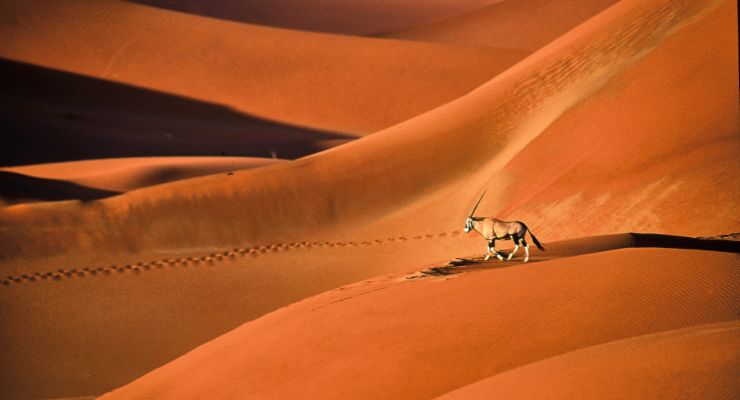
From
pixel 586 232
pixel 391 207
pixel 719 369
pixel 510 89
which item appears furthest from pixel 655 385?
pixel 510 89

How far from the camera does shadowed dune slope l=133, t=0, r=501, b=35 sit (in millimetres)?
39031

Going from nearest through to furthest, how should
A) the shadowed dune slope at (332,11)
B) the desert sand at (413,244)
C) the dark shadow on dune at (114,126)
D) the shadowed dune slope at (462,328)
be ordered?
the shadowed dune slope at (462,328)
the desert sand at (413,244)
the dark shadow on dune at (114,126)
the shadowed dune slope at (332,11)

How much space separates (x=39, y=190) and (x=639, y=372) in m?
11.0

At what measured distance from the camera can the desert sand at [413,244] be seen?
468cm

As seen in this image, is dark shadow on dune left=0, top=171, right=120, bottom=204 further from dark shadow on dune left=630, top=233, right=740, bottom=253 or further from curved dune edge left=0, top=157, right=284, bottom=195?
dark shadow on dune left=630, top=233, right=740, bottom=253

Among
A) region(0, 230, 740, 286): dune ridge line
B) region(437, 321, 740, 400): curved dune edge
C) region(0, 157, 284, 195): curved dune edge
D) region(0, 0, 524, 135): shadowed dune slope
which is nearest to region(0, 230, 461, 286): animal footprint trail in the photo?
region(0, 230, 740, 286): dune ridge line

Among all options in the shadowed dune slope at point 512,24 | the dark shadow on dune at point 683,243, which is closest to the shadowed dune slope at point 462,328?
the dark shadow on dune at point 683,243

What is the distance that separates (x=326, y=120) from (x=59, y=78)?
7.01 metres

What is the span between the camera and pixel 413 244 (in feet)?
36.0

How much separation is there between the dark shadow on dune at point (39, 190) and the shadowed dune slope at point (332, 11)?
2506 cm

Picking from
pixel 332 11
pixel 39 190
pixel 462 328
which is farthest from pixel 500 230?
pixel 332 11

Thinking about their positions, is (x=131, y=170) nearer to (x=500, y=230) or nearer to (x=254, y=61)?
(x=500, y=230)

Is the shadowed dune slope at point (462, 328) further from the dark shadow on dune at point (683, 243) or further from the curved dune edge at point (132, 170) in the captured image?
the curved dune edge at point (132, 170)

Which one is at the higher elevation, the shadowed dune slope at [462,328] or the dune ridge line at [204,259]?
the dune ridge line at [204,259]
